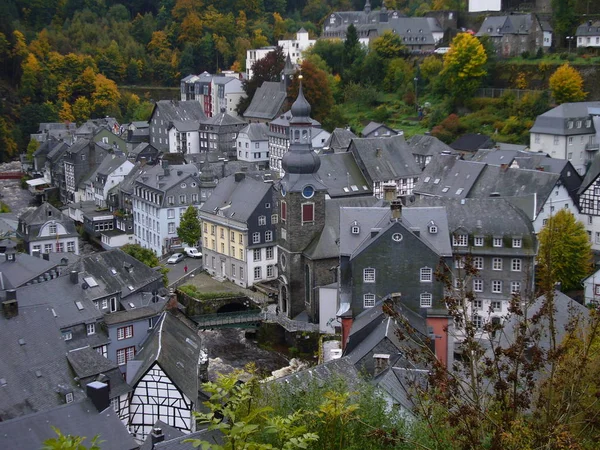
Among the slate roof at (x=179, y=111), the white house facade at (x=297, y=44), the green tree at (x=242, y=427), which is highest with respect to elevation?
the white house facade at (x=297, y=44)

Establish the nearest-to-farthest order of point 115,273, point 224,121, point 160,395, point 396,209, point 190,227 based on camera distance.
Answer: point 160,395 < point 396,209 < point 115,273 < point 190,227 < point 224,121

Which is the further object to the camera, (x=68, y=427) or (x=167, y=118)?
(x=167, y=118)

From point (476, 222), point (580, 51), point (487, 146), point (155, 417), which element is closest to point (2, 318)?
point (155, 417)

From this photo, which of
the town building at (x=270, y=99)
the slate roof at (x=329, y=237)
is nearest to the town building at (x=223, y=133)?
the town building at (x=270, y=99)

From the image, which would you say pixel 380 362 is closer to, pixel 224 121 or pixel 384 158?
pixel 384 158

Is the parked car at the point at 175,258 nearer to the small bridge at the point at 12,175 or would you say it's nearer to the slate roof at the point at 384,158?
the slate roof at the point at 384,158

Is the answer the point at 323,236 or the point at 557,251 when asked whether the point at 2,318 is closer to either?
the point at 323,236

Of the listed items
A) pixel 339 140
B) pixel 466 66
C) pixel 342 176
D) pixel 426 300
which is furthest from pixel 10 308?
pixel 466 66
